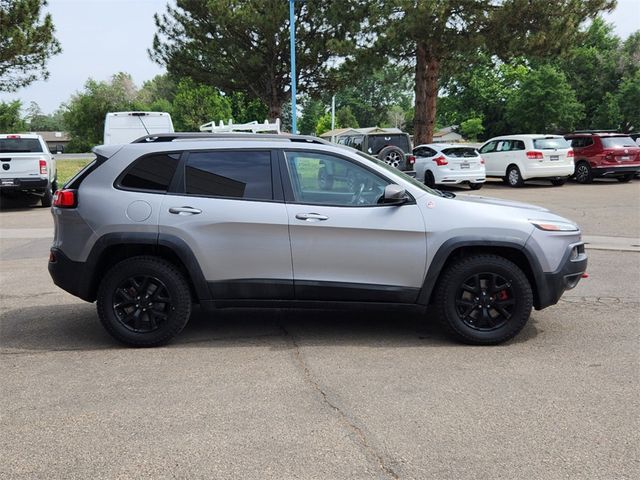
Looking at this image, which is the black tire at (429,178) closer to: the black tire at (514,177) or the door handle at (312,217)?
the black tire at (514,177)

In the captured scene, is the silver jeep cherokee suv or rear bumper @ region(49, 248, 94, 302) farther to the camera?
rear bumper @ region(49, 248, 94, 302)

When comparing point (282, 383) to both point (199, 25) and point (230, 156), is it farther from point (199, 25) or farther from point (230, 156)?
point (199, 25)

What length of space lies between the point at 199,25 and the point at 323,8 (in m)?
6.13

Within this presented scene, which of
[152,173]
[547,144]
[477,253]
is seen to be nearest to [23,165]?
[152,173]

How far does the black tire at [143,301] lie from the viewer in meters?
5.04

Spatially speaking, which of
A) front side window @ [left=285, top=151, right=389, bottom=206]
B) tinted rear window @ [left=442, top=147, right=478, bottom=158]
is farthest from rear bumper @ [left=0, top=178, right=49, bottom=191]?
front side window @ [left=285, top=151, right=389, bottom=206]

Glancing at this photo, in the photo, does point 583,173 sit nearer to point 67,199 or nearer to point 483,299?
point 483,299

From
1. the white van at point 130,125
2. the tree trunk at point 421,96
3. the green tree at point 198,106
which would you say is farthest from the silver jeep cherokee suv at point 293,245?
the green tree at point 198,106

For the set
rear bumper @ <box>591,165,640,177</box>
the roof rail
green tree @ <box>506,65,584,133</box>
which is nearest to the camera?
the roof rail

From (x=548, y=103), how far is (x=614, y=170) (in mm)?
33854

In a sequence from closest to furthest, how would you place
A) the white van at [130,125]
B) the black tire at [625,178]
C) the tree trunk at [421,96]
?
the white van at [130,125], the black tire at [625,178], the tree trunk at [421,96]

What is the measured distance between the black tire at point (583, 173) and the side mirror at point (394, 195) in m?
17.6

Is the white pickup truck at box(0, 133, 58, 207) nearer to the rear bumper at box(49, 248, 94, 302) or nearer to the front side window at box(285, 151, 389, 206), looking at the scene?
the rear bumper at box(49, 248, 94, 302)

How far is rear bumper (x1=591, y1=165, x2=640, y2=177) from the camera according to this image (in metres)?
19.9
